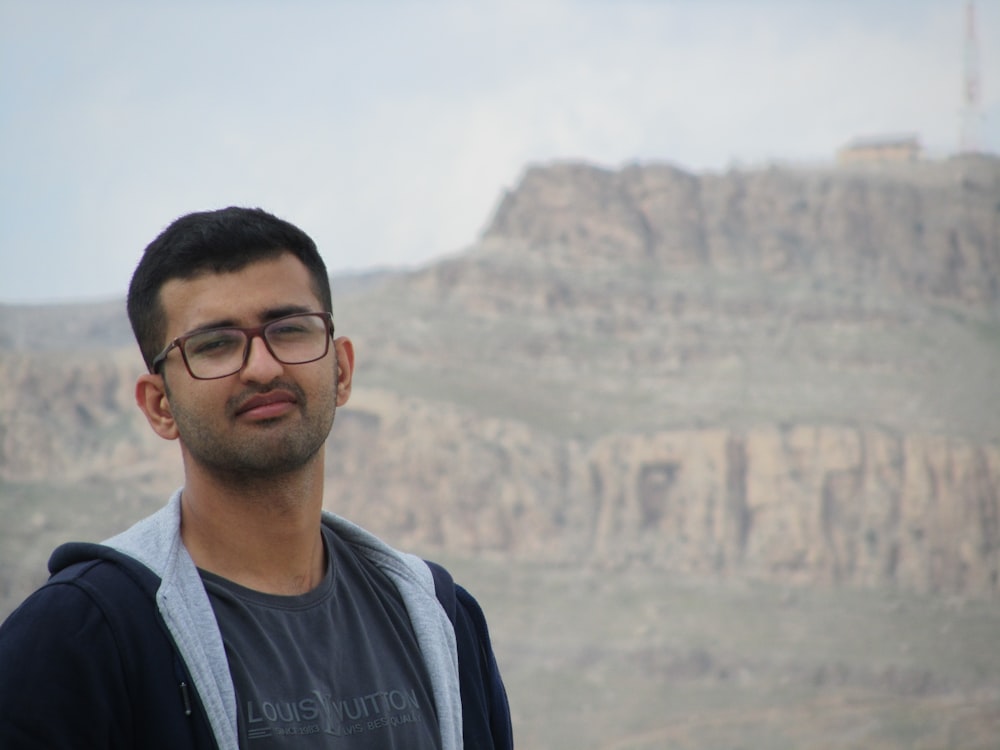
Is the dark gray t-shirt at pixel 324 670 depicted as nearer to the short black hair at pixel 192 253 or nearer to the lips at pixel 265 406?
the lips at pixel 265 406

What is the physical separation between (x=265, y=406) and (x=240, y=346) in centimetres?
13

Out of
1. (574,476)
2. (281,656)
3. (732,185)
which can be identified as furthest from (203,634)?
(732,185)

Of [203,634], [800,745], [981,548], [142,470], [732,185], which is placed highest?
[732,185]

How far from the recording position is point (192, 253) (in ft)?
10.4

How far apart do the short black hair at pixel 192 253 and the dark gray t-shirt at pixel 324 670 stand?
0.52 metres

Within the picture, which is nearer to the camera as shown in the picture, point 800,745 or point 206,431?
point 206,431

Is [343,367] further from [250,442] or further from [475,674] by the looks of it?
[475,674]

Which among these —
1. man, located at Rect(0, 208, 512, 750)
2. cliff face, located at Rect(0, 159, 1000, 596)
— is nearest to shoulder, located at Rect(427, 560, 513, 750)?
man, located at Rect(0, 208, 512, 750)

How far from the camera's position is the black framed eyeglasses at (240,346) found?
3.12m

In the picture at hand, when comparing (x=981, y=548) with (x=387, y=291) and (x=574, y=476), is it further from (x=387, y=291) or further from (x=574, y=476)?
(x=387, y=291)

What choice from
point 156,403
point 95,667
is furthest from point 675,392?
point 95,667

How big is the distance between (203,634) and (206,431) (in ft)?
1.36

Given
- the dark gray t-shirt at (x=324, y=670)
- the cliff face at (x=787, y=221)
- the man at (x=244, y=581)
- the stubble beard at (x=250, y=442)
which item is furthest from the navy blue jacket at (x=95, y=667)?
the cliff face at (x=787, y=221)

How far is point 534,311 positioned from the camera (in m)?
84.7
